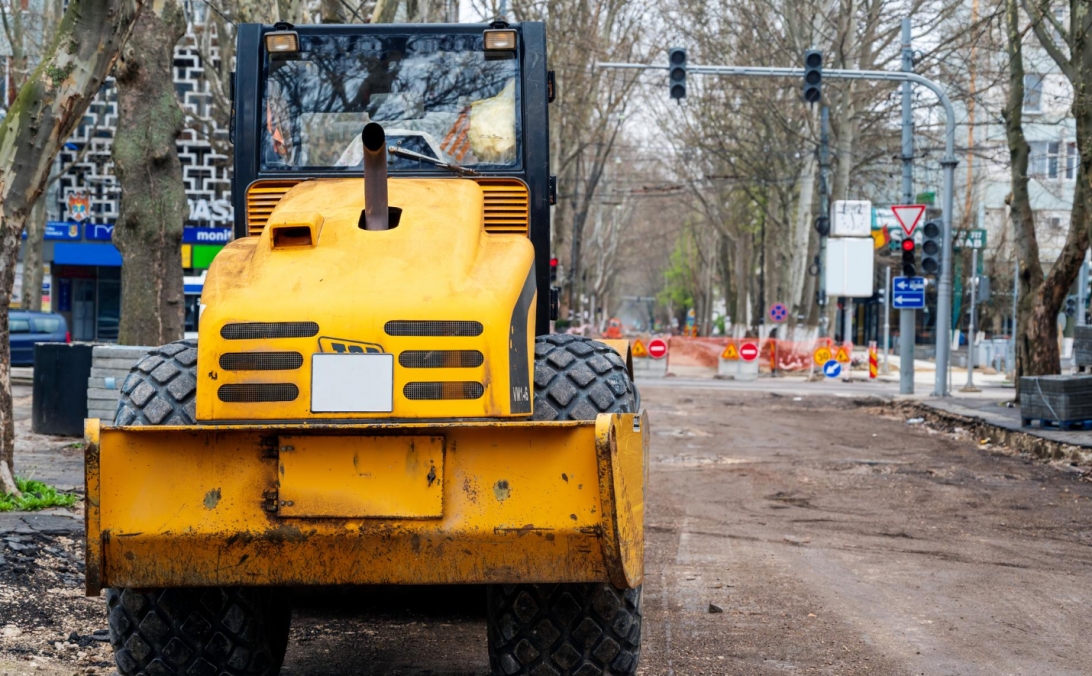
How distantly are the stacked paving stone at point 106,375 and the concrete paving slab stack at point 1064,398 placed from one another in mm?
11284

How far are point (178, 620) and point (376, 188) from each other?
5.86 feet

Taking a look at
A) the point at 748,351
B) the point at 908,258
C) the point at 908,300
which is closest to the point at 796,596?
the point at 908,258

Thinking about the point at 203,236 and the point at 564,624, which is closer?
the point at 564,624

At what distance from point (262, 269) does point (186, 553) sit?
3.52 ft

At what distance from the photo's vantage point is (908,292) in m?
28.8

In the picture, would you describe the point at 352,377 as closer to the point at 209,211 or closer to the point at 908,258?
the point at 908,258

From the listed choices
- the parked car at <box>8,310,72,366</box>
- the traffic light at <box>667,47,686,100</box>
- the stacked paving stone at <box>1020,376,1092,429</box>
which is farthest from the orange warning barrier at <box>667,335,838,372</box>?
the stacked paving stone at <box>1020,376,1092,429</box>

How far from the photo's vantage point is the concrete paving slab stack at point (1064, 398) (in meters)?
17.5

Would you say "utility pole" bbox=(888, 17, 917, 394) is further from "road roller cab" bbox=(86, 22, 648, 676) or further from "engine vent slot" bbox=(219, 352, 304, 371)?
"engine vent slot" bbox=(219, 352, 304, 371)

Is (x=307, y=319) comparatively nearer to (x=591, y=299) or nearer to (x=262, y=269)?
(x=262, y=269)

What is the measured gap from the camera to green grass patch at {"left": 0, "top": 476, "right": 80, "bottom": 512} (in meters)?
9.08

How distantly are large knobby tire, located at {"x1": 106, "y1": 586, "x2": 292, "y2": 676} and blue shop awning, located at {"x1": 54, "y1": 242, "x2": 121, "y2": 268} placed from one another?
4652cm

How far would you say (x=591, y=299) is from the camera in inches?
2825

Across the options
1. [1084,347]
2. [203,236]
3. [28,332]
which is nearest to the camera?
[1084,347]
